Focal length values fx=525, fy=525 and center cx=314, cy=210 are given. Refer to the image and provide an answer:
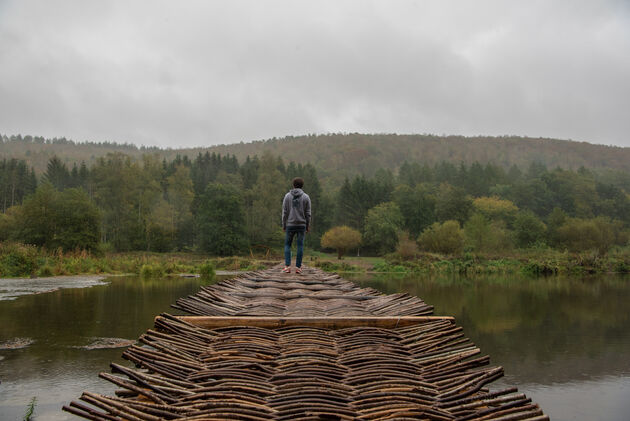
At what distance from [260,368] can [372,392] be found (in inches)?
36.7

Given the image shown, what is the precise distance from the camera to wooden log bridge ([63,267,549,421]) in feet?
9.85

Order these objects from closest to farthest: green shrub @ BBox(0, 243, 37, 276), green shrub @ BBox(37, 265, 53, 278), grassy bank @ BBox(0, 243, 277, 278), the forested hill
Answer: green shrub @ BBox(0, 243, 37, 276)
grassy bank @ BBox(0, 243, 277, 278)
green shrub @ BBox(37, 265, 53, 278)
the forested hill

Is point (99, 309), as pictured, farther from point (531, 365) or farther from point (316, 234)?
point (316, 234)

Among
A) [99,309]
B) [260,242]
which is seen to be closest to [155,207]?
[260,242]

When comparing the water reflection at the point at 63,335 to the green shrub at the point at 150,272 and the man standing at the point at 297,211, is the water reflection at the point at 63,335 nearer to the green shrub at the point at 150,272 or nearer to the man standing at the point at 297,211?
the man standing at the point at 297,211

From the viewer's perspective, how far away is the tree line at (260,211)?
55.9m

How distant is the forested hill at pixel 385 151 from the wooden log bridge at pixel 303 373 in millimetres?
146529

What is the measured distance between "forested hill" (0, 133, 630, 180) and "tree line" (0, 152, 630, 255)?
6018 centimetres

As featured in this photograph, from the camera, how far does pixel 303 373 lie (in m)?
3.64

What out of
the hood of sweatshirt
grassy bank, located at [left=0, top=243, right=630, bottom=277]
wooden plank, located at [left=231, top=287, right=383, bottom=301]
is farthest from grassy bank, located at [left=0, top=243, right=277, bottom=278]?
wooden plank, located at [left=231, top=287, right=383, bottom=301]

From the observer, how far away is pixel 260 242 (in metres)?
75.6

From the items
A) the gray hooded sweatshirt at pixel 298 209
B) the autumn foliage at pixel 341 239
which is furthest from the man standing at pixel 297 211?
the autumn foliage at pixel 341 239

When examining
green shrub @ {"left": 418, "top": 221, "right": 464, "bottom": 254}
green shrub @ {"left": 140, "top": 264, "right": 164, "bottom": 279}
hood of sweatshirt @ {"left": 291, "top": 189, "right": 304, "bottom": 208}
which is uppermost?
hood of sweatshirt @ {"left": 291, "top": 189, "right": 304, "bottom": 208}

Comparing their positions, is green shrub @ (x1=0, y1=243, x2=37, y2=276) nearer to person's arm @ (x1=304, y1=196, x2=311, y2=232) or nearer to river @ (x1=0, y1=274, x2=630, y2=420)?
river @ (x1=0, y1=274, x2=630, y2=420)
